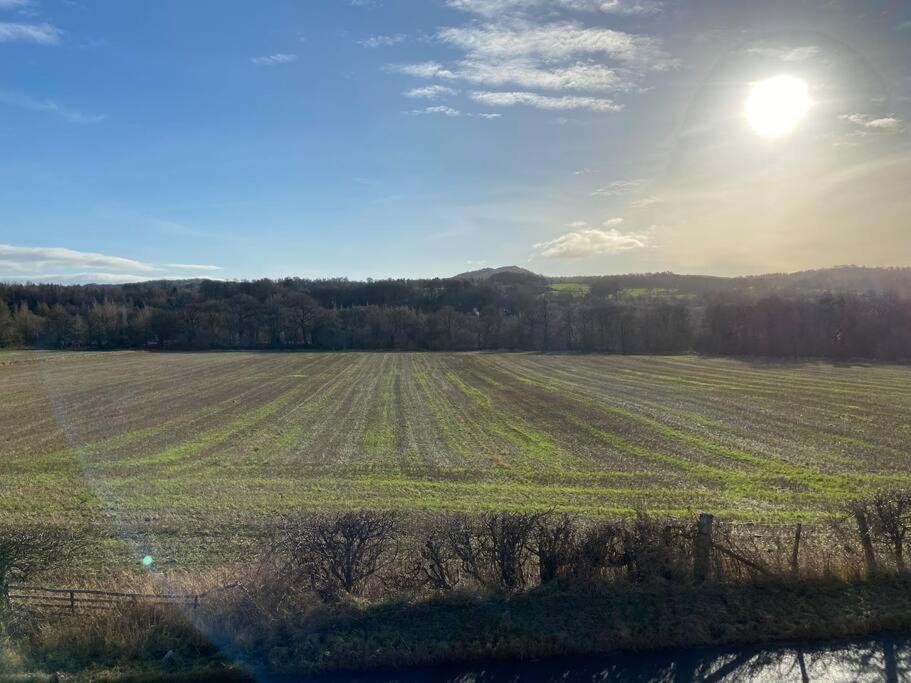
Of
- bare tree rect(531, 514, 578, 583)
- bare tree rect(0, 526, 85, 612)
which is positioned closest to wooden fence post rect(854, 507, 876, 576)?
bare tree rect(531, 514, 578, 583)

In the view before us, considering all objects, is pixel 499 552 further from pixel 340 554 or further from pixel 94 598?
pixel 94 598

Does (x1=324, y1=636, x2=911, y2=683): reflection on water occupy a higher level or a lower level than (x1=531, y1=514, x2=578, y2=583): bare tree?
lower

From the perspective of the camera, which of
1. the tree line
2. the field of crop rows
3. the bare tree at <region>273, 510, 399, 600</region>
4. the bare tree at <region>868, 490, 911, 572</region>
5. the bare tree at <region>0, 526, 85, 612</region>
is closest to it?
the bare tree at <region>0, 526, 85, 612</region>

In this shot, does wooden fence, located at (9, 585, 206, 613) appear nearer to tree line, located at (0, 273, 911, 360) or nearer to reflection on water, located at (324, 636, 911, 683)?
reflection on water, located at (324, 636, 911, 683)

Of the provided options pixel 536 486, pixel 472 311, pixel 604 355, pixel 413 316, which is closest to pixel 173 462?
pixel 536 486

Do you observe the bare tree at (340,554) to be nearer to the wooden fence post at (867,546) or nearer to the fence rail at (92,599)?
the fence rail at (92,599)

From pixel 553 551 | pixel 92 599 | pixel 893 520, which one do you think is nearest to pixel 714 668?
pixel 553 551
